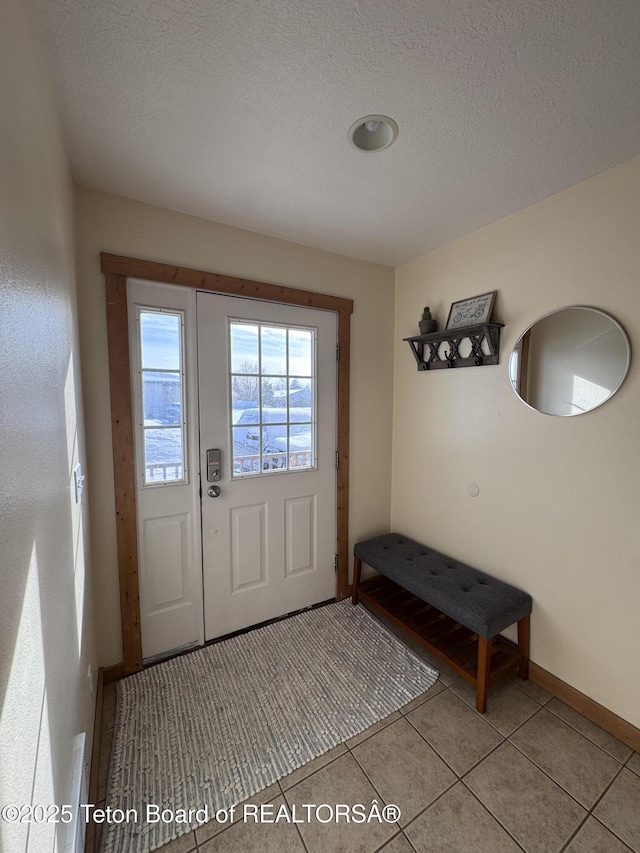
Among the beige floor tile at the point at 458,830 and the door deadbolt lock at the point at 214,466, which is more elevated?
the door deadbolt lock at the point at 214,466

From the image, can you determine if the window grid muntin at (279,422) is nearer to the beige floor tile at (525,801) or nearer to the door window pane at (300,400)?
the door window pane at (300,400)

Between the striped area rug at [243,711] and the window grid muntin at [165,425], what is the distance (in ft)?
3.25

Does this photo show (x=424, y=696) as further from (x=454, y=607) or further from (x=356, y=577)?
(x=356, y=577)

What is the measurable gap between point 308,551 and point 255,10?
239cm

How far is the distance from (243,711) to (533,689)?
143 cm

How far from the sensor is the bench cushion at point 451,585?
1.62 m

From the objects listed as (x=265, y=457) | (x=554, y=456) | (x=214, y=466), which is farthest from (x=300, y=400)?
(x=554, y=456)

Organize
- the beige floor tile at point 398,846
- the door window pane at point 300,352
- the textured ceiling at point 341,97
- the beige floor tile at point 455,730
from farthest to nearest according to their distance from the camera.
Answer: the door window pane at point 300,352, the beige floor tile at point 455,730, the beige floor tile at point 398,846, the textured ceiling at point 341,97

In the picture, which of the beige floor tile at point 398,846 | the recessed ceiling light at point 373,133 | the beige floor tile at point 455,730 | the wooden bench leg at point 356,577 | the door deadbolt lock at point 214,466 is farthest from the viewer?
the wooden bench leg at point 356,577

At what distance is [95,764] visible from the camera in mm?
1307

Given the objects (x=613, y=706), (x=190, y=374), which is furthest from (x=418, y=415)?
(x=613, y=706)

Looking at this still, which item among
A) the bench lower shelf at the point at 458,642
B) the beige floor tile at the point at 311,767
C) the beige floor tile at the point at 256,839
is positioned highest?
the bench lower shelf at the point at 458,642

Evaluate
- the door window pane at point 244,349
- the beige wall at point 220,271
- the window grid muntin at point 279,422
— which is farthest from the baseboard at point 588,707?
the door window pane at point 244,349

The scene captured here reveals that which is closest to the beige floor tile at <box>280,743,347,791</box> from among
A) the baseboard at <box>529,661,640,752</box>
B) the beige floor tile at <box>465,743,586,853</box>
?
the beige floor tile at <box>465,743,586,853</box>
